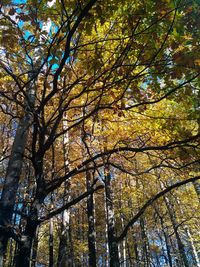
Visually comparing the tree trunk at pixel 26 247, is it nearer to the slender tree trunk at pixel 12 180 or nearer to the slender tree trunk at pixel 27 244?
the slender tree trunk at pixel 27 244

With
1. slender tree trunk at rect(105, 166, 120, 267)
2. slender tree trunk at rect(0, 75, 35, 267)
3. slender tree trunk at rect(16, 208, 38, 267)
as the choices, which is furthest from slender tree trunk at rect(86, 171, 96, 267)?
slender tree trunk at rect(16, 208, 38, 267)

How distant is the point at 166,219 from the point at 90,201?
1304 cm

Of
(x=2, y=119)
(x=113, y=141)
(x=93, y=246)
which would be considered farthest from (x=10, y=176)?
(x=2, y=119)

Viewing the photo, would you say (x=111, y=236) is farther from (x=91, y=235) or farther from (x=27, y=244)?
(x=27, y=244)

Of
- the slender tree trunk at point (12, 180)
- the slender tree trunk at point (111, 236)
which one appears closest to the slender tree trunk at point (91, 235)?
the slender tree trunk at point (111, 236)

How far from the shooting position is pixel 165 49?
293 cm

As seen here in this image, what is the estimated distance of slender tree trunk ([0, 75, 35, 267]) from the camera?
231 cm

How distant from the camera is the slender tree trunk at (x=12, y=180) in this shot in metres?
2.31

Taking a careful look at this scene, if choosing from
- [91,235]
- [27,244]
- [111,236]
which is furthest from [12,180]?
[91,235]

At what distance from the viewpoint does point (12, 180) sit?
287 cm

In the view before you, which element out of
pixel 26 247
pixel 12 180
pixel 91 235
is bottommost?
pixel 26 247

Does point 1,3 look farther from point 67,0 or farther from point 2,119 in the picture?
point 2,119

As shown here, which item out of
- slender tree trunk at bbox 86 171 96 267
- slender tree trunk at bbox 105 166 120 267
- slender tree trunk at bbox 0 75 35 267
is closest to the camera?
slender tree trunk at bbox 0 75 35 267

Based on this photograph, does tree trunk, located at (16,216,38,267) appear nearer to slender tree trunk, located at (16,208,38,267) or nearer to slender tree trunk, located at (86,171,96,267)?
slender tree trunk, located at (16,208,38,267)
